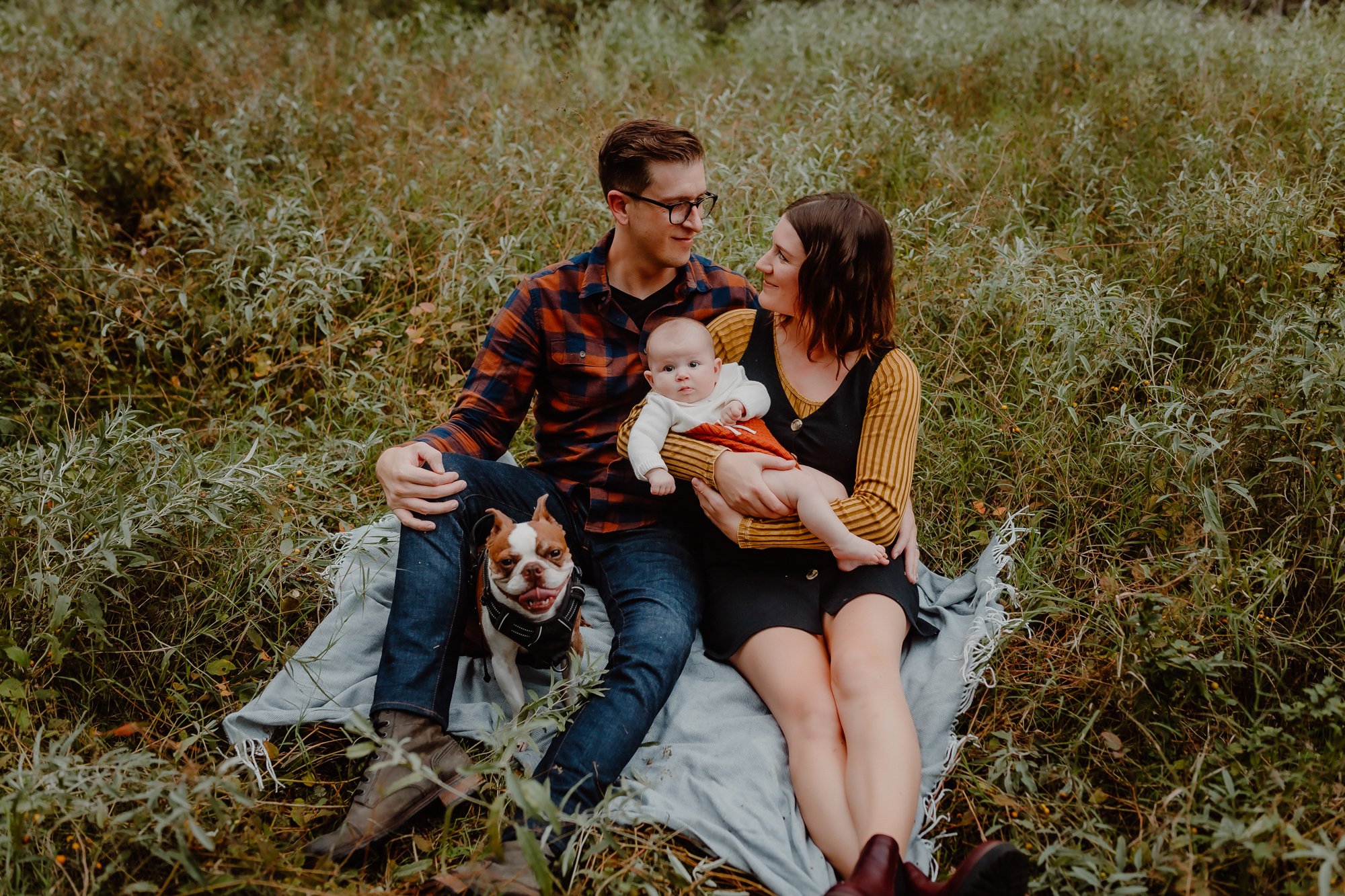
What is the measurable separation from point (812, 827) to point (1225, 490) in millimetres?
1873

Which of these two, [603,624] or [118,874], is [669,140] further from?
[118,874]

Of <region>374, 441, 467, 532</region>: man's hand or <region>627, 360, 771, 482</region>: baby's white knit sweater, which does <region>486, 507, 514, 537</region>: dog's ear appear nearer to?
<region>374, 441, 467, 532</region>: man's hand

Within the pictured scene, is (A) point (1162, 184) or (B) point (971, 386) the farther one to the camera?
(A) point (1162, 184)

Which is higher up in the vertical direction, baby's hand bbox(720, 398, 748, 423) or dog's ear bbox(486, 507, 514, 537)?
baby's hand bbox(720, 398, 748, 423)

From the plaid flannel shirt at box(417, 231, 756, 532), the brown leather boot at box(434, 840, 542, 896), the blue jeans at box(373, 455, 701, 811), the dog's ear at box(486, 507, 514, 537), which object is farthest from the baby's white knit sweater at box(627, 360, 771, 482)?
the brown leather boot at box(434, 840, 542, 896)

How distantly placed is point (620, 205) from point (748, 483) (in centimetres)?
112

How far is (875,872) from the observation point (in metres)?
2.19

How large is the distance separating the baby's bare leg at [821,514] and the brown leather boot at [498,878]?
1.21m

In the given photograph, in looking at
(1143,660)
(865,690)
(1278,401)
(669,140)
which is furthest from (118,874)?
(1278,401)

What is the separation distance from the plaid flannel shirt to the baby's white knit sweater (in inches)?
9.0

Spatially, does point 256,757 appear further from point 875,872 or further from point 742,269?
point 742,269

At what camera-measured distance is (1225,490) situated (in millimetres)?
3105

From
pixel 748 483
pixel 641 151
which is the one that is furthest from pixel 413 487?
pixel 641 151

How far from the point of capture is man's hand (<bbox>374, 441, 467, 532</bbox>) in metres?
2.78
